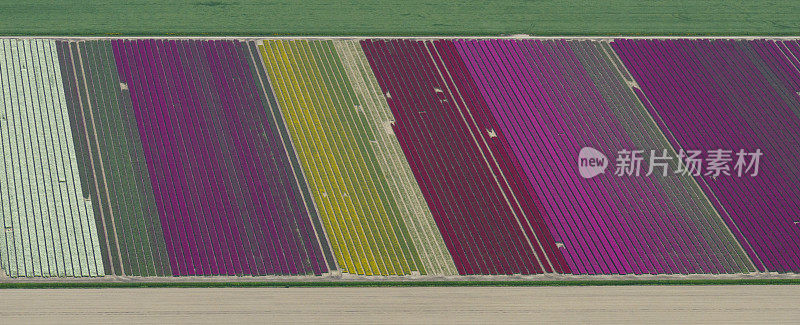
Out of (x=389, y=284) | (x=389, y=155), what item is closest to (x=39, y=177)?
(x=389, y=155)

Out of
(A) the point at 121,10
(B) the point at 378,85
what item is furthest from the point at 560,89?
(A) the point at 121,10

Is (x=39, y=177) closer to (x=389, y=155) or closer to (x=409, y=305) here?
(x=389, y=155)

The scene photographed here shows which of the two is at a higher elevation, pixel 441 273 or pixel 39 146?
pixel 39 146

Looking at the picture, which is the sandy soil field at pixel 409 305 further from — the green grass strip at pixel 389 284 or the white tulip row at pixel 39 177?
the white tulip row at pixel 39 177

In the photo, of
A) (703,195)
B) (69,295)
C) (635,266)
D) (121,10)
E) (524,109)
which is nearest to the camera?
(69,295)

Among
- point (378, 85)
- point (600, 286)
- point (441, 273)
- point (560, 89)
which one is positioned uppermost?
point (378, 85)

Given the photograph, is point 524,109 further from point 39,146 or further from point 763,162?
point 39,146

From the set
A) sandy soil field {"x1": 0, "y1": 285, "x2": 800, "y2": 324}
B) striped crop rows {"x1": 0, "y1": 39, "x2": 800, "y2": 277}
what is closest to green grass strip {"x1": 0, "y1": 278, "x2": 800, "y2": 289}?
sandy soil field {"x1": 0, "y1": 285, "x2": 800, "y2": 324}

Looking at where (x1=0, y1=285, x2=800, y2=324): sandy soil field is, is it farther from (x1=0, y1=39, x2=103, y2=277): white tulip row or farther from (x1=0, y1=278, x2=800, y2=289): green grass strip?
(x1=0, y1=39, x2=103, y2=277): white tulip row
